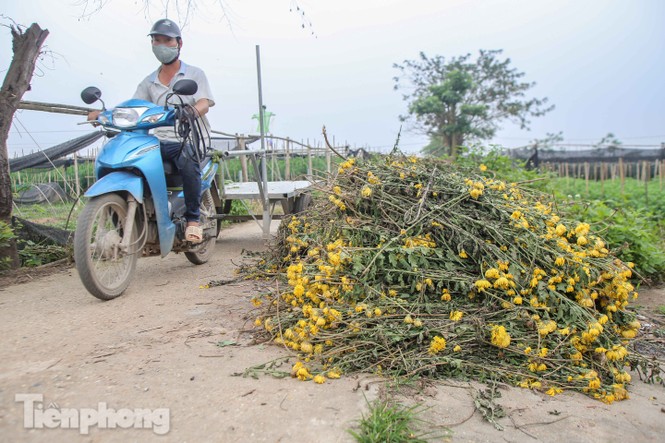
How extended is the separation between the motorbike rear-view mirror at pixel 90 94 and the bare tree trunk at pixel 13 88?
1.18 m

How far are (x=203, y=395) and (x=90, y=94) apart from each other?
2706 millimetres

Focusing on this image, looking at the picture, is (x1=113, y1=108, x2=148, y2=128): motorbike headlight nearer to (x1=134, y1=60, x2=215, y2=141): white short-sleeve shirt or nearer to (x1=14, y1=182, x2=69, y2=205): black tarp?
(x1=134, y1=60, x2=215, y2=141): white short-sleeve shirt

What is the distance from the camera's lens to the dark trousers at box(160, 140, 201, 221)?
373 centimetres

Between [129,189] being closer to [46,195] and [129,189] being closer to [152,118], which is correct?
[152,118]

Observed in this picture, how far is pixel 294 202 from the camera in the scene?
586 cm

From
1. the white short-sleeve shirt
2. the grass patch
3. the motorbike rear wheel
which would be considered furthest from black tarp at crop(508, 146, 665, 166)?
the grass patch

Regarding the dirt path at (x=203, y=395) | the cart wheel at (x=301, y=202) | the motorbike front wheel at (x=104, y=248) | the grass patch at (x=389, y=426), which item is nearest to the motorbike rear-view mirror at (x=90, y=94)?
the motorbike front wheel at (x=104, y=248)

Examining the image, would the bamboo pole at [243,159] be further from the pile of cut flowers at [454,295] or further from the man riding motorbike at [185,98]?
the pile of cut flowers at [454,295]

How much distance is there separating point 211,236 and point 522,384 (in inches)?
137

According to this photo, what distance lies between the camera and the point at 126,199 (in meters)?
3.45

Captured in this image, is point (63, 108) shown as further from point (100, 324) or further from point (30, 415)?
point (30, 415)

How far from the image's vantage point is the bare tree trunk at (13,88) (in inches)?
166

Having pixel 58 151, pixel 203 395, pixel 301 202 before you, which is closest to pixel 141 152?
pixel 203 395

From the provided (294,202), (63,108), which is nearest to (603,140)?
(294,202)
